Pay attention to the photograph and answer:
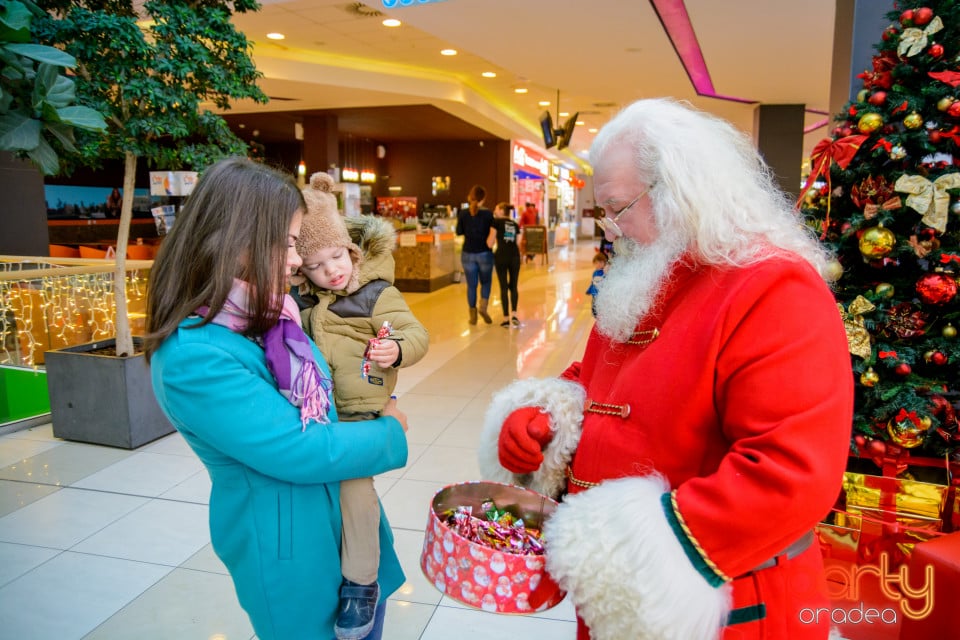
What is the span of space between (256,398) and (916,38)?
2366 millimetres

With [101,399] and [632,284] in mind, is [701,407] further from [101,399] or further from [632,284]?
[101,399]

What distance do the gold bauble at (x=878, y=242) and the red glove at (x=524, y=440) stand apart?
5.16ft

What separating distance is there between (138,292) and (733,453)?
17.5 ft

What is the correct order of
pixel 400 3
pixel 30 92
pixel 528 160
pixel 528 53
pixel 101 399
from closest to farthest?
pixel 30 92 → pixel 101 399 → pixel 400 3 → pixel 528 53 → pixel 528 160

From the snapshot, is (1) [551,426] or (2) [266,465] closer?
(2) [266,465]

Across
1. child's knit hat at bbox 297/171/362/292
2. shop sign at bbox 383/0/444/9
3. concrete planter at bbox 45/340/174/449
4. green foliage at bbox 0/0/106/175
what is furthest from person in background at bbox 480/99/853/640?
shop sign at bbox 383/0/444/9

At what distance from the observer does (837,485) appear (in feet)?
2.87

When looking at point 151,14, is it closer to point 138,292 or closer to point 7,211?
point 138,292

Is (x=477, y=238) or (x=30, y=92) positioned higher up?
(x=30, y=92)

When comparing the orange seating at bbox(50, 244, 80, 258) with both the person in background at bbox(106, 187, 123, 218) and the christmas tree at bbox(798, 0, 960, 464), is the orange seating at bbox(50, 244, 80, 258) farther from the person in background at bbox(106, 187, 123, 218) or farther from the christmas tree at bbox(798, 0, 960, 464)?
the christmas tree at bbox(798, 0, 960, 464)

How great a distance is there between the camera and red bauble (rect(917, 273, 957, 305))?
6.74 feet

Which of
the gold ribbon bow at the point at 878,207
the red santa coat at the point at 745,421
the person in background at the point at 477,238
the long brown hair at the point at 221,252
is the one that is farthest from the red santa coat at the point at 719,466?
the person in background at the point at 477,238

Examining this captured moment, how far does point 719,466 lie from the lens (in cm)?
Result: 90

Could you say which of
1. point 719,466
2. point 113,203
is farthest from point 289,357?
point 113,203
